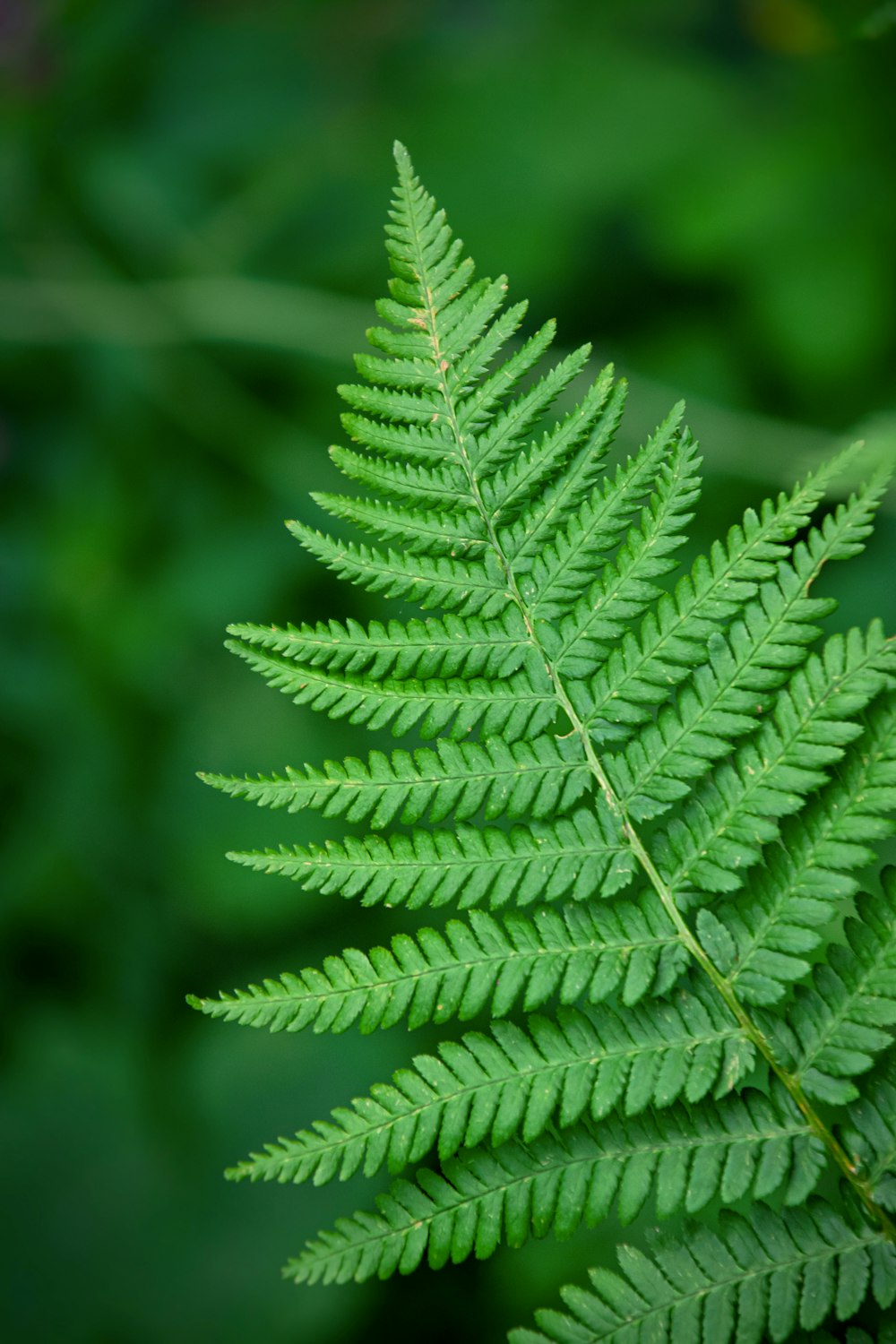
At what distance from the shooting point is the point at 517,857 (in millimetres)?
1063

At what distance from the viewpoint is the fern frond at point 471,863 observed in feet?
3.47

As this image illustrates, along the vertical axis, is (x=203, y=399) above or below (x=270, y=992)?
above

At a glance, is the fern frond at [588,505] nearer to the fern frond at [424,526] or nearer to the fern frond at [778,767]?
the fern frond at [424,526]

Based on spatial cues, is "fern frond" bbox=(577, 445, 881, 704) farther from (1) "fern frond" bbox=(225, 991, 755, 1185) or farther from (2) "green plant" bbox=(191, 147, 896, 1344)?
(1) "fern frond" bbox=(225, 991, 755, 1185)

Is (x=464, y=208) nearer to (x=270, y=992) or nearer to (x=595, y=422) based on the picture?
(x=595, y=422)

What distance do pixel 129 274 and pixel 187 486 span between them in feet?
2.30

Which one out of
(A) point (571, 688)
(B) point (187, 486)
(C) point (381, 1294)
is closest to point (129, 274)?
(B) point (187, 486)

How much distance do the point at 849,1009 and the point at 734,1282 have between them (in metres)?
0.28

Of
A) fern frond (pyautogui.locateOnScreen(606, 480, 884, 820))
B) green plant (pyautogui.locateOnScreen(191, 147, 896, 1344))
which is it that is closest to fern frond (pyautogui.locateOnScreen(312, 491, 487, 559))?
green plant (pyautogui.locateOnScreen(191, 147, 896, 1344))

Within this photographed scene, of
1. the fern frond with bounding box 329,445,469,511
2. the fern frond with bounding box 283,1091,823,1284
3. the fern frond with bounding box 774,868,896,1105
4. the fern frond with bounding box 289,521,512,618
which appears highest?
the fern frond with bounding box 329,445,469,511

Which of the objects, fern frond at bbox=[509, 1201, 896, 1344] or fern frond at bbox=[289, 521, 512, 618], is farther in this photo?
fern frond at bbox=[289, 521, 512, 618]

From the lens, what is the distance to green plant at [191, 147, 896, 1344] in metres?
0.99

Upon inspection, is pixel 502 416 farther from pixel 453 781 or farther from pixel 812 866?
pixel 812 866

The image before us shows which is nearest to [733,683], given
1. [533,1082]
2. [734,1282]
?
[533,1082]
